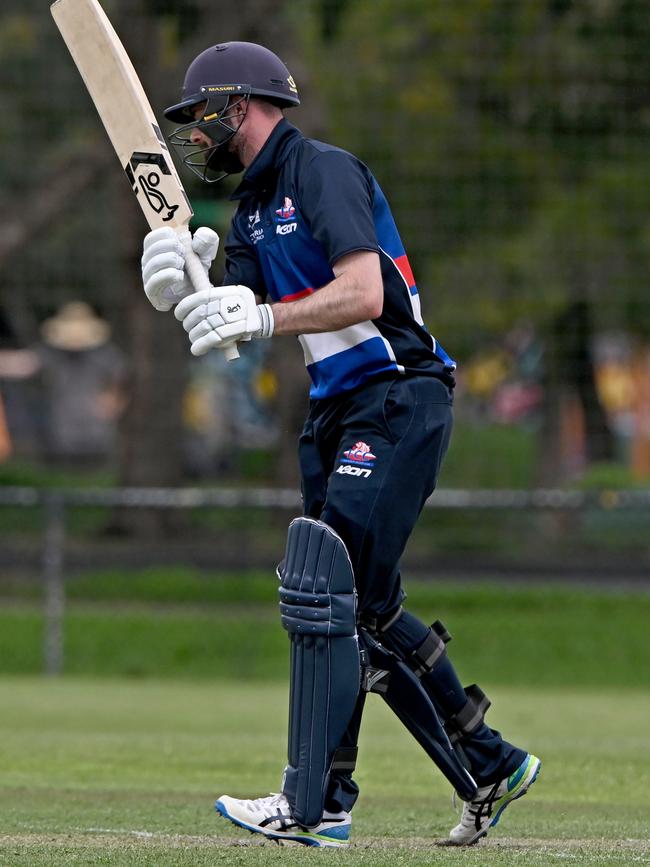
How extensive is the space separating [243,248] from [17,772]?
3.03 m

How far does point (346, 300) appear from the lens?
4.88 metres

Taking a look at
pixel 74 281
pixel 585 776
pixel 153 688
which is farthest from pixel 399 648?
pixel 74 281

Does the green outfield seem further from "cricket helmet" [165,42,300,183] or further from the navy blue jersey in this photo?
"cricket helmet" [165,42,300,183]

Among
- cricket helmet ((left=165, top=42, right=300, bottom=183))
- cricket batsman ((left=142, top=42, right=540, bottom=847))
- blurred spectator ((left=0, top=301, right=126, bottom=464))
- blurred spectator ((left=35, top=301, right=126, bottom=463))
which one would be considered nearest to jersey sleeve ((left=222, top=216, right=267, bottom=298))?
cricket batsman ((left=142, top=42, right=540, bottom=847))

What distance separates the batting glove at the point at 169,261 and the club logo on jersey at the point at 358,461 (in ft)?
2.21

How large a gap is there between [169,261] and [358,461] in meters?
0.78

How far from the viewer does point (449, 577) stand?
14961 mm

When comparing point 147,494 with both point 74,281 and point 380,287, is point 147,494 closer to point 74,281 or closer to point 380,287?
point 74,281

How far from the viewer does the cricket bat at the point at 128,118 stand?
527 cm

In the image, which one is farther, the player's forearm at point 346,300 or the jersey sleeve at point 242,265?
the jersey sleeve at point 242,265

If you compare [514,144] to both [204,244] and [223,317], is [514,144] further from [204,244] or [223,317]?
[223,317]

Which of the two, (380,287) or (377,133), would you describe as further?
(377,133)

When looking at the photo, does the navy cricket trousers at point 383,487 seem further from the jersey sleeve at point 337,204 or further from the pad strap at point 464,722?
the jersey sleeve at point 337,204

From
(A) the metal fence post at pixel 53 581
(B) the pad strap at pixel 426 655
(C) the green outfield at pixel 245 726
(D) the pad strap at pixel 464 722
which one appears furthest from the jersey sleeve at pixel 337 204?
(A) the metal fence post at pixel 53 581
